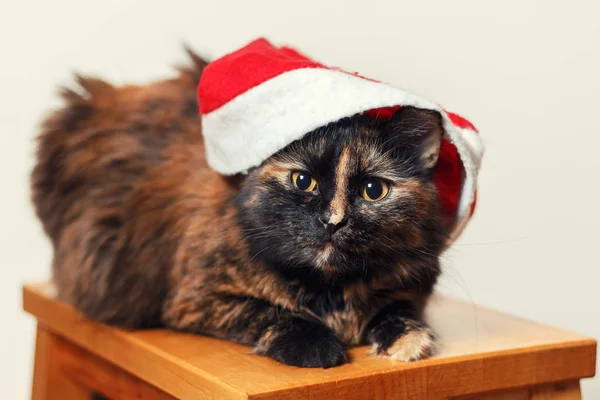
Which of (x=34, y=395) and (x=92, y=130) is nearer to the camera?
(x=92, y=130)

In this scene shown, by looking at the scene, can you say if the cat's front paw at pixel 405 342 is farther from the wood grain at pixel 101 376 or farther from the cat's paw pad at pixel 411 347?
the wood grain at pixel 101 376

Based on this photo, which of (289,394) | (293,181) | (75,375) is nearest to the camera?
(289,394)

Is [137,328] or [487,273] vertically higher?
[137,328]

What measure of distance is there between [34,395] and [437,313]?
3.03 feet

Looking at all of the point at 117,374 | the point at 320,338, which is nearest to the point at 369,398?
the point at 320,338

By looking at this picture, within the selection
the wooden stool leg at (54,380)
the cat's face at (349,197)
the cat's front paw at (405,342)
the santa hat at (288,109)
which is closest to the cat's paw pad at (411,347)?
the cat's front paw at (405,342)

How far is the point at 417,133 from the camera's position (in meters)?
1.33

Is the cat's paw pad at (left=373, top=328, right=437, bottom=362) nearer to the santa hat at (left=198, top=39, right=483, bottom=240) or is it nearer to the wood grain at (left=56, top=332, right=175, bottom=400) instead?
the santa hat at (left=198, top=39, right=483, bottom=240)

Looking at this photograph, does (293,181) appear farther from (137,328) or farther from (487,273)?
(487,273)

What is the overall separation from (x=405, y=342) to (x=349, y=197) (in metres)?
0.26

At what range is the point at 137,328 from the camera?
1.57 metres

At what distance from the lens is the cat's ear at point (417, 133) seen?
1.31m

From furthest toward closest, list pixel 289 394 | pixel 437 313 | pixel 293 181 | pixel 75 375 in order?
pixel 75 375, pixel 437 313, pixel 293 181, pixel 289 394

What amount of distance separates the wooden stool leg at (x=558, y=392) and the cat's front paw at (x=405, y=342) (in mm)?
214
